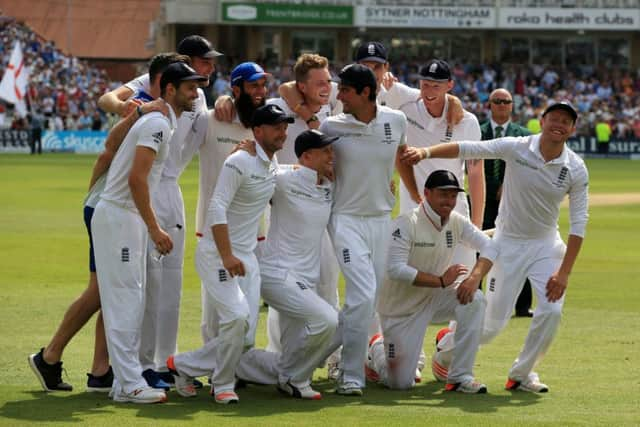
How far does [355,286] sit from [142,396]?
1.84 m

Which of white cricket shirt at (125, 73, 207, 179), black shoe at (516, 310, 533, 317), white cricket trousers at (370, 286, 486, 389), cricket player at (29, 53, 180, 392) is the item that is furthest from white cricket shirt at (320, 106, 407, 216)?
black shoe at (516, 310, 533, 317)

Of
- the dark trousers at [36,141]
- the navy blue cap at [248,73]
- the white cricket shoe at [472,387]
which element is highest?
the navy blue cap at [248,73]

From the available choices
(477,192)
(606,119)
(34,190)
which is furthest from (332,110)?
(606,119)

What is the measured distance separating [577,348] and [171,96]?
Answer: 16.1ft

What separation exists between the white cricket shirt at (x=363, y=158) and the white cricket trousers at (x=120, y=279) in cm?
172

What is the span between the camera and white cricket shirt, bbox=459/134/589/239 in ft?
33.4

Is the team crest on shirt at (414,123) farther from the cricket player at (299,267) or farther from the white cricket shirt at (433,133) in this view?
the cricket player at (299,267)

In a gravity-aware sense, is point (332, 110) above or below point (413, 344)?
above

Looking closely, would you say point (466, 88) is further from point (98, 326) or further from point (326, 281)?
point (98, 326)

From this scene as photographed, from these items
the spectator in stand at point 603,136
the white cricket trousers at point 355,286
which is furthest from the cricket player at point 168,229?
the spectator in stand at point 603,136

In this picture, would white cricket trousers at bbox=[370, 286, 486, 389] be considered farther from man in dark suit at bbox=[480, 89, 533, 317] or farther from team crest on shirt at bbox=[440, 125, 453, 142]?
man in dark suit at bbox=[480, 89, 533, 317]

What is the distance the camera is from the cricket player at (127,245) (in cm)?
921

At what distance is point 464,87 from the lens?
226 feet

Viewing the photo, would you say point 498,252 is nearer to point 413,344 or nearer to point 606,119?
point 413,344
